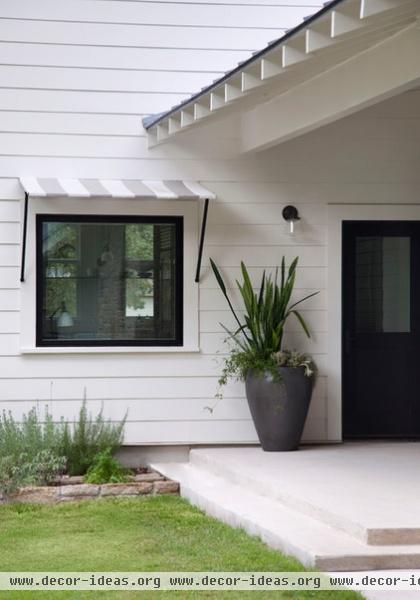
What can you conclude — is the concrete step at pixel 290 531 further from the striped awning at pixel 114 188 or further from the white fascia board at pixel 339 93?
the white fascia board at pixel 339 93

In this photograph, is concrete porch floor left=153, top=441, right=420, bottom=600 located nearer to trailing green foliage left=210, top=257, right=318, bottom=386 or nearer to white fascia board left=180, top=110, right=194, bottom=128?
trailing green foliage left=210, top=257, right=318, bottom=386

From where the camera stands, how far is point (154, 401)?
10.5m

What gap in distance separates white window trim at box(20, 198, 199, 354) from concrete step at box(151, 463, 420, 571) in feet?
4.46

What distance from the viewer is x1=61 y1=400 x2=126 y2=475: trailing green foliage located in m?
9.97

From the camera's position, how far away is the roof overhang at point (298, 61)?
652 cm

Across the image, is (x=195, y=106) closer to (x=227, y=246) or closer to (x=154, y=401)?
(x=227, y=246)

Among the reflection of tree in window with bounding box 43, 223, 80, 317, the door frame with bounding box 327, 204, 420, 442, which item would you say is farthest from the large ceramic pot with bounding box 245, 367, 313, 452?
the reflection of tree in window with bounding box 43, 223, 80, 317

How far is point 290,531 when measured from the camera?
732cm

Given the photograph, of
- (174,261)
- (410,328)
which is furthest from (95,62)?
(410,328)

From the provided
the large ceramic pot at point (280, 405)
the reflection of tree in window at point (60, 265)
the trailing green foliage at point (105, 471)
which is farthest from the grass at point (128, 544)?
the reflection of tree in window at point (60, 265)

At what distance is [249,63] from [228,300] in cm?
309

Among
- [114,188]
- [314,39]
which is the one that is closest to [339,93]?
[314,39]

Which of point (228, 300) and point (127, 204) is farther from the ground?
point (127, 204)

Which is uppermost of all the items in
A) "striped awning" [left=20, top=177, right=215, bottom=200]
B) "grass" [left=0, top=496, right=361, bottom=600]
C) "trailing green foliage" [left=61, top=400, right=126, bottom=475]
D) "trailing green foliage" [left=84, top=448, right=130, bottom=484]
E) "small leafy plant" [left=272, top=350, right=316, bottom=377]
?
"striped awning" [left=20, top=177, right=215, bottom=200]
